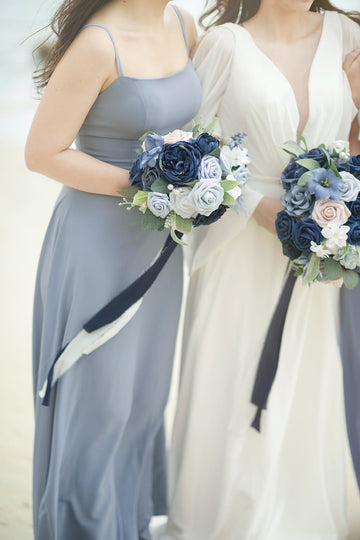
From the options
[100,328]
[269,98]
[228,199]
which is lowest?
[100,328]

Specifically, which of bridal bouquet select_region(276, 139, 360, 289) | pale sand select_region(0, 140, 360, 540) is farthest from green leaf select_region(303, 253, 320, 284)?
pale sand select_region(0, 140, 360, 540)

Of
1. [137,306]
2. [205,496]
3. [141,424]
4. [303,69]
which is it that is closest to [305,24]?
[303,69]

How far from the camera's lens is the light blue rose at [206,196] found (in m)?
1.91

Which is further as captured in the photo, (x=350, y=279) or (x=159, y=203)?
(x=350, y=279)

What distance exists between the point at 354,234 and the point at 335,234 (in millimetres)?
60

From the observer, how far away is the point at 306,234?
6.73ft

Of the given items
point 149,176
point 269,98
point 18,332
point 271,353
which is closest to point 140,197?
point 149,176

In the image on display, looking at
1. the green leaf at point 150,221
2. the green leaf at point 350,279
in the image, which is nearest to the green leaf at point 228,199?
the green leaf at point 150,221

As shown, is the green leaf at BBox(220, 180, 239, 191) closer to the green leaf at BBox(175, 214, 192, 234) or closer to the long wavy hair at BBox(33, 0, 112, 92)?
the green leaf at BBox(175, 214, 192, 234)

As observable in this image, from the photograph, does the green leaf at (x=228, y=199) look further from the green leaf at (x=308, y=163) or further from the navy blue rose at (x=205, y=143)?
the green leaf at (x=308, y=163)

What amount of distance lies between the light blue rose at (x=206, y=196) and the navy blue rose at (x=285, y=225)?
0.29 meters

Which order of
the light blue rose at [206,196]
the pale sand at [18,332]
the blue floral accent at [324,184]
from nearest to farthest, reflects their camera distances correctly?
the light blue rose at [206,196] → the blue floral accent at [324,184] → the pale sand at [18,332]

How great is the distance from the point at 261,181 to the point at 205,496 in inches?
47.6

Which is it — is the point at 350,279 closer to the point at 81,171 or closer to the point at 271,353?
the point at 271,353
